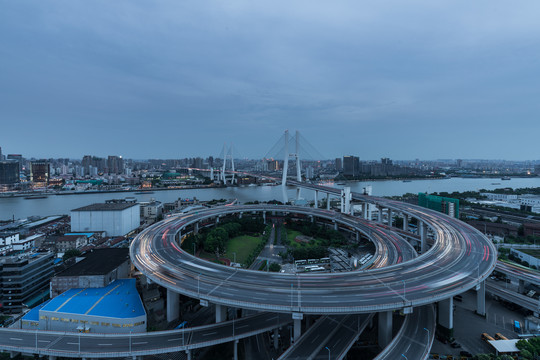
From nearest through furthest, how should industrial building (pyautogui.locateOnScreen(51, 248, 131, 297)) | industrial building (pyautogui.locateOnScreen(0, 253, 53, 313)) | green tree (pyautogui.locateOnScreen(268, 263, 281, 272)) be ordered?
industrial building (pyautogui.locateOnScreen(51, 248, 131, 297)) → industrial building (pyautogui.locateOnScreen(0, 253, 53, 313)) → green tree (pyautogui.locateOnScreen(268, 263, 281, 272))

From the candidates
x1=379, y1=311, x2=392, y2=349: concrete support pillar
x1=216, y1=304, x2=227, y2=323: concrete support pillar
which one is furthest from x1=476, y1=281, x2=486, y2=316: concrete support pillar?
x1=216, y1=304, x2=227, y2=323: concrete support pillar

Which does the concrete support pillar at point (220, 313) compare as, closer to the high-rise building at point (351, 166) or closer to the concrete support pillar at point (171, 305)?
the concrete support pillar at point (171, 305)

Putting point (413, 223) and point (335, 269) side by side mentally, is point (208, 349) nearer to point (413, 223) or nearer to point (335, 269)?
point (335, 269)

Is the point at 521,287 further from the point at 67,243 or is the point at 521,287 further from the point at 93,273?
the point at 67,243

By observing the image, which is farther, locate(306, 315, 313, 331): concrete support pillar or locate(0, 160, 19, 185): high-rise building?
locate(0, 160, 19, 185): high-rise building

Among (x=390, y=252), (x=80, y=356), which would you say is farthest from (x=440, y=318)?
(x=80, y=356)

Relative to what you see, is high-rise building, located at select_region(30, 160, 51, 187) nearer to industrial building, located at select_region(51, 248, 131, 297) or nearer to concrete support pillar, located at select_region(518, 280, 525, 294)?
industrial building, located at select_region(51, 248, 131, 297)

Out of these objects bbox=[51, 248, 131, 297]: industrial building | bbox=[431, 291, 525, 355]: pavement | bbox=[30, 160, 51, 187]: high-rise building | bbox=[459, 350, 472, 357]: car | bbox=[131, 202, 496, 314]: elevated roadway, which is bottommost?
bbox=[431, 291, 525, 355]: pavement
